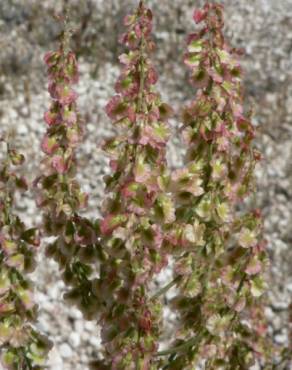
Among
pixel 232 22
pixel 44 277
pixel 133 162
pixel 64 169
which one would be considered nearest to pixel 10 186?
pixel 64 169

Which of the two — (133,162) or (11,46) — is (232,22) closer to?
(11,46)

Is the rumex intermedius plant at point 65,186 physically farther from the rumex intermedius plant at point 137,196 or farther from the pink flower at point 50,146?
the rumex intermedius plant at point 137,196

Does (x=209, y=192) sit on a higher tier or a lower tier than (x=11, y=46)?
higher

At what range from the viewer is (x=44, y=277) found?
4.02m

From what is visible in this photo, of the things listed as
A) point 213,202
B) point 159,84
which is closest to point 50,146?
point 213,202

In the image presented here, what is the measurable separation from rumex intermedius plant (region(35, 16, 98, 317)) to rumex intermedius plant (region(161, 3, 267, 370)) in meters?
0.24

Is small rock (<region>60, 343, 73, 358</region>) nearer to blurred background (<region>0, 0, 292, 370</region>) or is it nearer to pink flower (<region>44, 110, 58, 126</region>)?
blurred background (<region>0, 0, 292, 370</region>)

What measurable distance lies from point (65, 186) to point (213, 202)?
35 centimetres

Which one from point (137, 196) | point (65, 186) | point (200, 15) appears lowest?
point (65, 186)

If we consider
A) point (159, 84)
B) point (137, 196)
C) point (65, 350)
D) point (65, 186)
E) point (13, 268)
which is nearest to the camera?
point (137, 196)

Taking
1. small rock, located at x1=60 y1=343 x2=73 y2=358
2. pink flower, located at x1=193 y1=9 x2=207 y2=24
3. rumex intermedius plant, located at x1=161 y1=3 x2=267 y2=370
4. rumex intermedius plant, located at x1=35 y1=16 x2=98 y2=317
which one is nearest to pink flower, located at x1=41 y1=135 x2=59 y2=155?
rumex intermedius plant, located at x1=35 y1=16 x2=98 y2=317

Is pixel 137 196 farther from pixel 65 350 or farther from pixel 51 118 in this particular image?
pixel 65 350

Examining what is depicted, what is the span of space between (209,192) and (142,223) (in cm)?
20

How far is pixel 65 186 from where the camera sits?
70.2 inches
